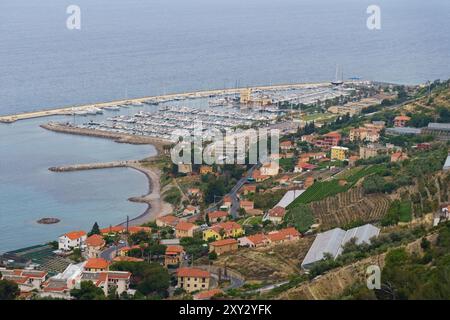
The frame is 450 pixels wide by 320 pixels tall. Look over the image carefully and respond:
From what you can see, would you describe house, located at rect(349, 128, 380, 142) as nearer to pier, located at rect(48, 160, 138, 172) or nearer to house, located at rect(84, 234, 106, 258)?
pier, located at rect(48, 160, 138, 172)

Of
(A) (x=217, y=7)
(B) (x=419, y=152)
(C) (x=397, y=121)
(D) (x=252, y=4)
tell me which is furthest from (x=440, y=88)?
(D) (x=252, y=4)

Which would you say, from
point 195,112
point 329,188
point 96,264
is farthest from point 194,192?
point 195,112

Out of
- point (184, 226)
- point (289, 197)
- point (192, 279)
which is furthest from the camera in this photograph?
point (289, 197)

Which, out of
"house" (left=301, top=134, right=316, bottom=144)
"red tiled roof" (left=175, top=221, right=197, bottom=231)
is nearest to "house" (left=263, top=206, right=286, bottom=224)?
"red tiled roof" (left=175, top=221, right=197, bottom=231)

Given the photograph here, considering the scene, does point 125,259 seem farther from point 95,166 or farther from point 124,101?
point 124,101

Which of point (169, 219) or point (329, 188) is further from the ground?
point (329, 188)

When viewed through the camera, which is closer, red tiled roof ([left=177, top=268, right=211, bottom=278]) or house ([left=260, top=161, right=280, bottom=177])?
red tiled roof ([left=177, top=268, right=211, bottom=278])

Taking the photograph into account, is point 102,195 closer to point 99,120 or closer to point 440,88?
point 99,120
